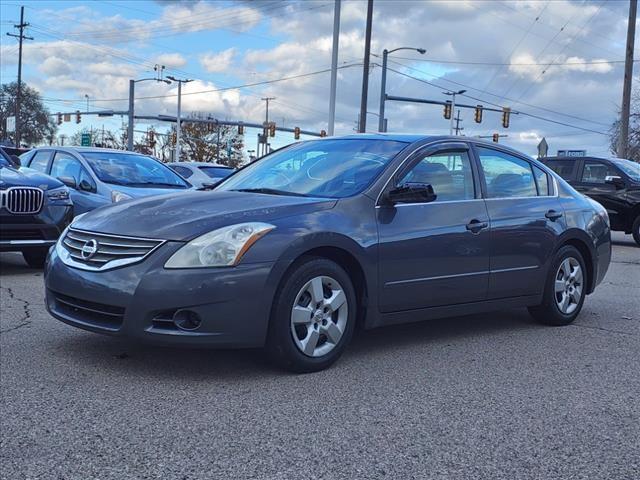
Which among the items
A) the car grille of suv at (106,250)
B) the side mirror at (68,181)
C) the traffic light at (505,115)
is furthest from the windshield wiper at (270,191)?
the traffic light at (505,115)

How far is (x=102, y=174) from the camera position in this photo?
9.83 m

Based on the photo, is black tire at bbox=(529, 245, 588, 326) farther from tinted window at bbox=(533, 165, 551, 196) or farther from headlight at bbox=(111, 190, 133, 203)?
headlight at bbox=(111, 190, 133, 203)

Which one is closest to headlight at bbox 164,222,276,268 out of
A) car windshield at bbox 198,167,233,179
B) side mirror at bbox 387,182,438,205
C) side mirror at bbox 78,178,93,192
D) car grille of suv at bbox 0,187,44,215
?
side mirror at bbox 387,182,438,205

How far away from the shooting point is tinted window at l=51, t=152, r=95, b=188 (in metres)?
9.86

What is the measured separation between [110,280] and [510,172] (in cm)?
349

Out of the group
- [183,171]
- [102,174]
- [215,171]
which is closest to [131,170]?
[102,174]

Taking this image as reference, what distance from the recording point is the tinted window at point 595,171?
587 inches

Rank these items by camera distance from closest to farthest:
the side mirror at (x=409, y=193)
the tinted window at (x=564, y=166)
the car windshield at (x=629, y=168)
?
the side mirror at (x=409, y=193)
the car windshield at (x=629, y=168)
the tinted window at (x=564, y=166)

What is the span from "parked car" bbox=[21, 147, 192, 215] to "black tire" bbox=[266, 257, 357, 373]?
16.9 feet

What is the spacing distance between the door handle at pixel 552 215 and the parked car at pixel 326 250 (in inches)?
0.5

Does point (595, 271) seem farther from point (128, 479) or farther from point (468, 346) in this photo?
point (128, 479)

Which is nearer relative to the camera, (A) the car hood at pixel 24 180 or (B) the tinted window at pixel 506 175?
(B) the tinted window at pixel 506 175

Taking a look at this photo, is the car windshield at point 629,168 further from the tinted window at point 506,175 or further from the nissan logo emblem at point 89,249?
the nissan logo emblem at point 89,249

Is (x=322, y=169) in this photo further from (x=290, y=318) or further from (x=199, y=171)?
(x=199, y=171)
